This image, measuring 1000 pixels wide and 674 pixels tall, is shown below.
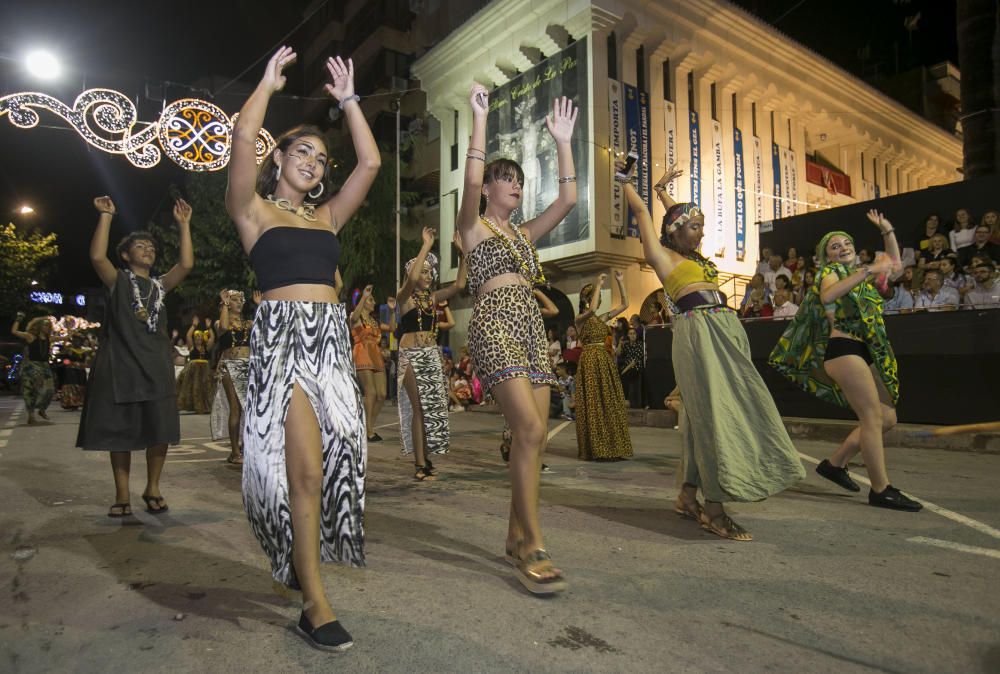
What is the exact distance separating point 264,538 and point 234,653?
401mm

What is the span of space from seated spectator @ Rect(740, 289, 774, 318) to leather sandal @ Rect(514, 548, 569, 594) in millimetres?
9769

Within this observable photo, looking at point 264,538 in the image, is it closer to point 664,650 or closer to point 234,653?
point 234,653

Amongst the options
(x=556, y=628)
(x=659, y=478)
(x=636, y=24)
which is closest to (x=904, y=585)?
(x=556, y=628)

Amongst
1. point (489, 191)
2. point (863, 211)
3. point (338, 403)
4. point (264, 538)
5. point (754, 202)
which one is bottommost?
point (264, 538)

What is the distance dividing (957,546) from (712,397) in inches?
56.5

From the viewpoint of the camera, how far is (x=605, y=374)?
7.94 meters

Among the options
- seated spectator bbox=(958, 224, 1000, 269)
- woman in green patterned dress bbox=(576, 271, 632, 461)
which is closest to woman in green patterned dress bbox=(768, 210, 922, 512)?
woman in green patterned dress bbox=(576, 271, 632, 461)

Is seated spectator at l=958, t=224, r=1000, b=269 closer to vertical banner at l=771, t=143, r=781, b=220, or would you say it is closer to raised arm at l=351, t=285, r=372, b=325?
raised arm at l=351, t=285, r=372, b=325

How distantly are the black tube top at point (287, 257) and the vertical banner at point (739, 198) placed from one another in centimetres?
2025

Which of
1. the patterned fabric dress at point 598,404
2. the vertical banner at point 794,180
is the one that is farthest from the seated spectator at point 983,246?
the vertical banner at point 794,180

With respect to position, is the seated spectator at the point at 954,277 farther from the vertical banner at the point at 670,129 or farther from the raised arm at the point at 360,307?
the vertical banner at the point at 670,129

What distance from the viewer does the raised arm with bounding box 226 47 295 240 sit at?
8.31 feet

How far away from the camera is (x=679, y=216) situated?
431 cm

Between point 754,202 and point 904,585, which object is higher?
point 754,202
